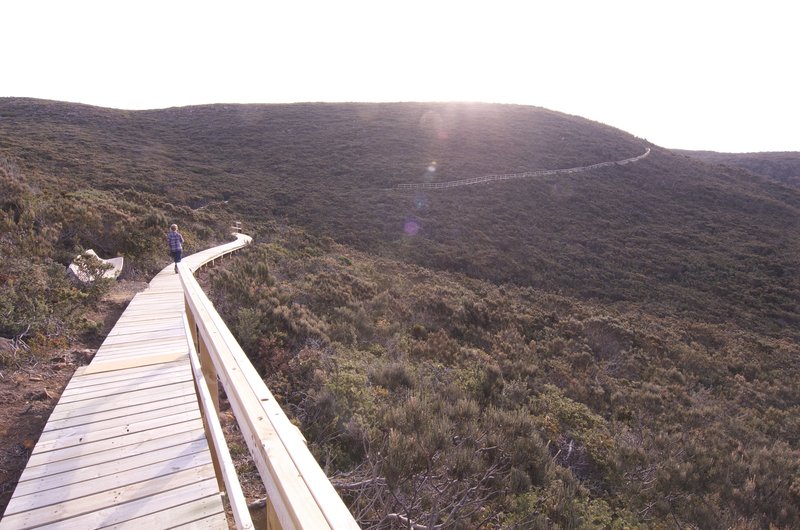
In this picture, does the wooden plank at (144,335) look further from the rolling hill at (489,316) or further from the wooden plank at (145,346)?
the rolling hill at (489,316)

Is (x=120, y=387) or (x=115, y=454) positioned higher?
(x=115, y=454)

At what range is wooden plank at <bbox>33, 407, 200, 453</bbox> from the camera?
3.04m

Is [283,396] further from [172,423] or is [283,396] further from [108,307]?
[108,307]

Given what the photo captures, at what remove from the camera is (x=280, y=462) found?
1418 mm

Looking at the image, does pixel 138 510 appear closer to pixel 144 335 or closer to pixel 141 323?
pixel 144 335

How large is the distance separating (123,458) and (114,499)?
1.49 feet

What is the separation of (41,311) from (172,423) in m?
3.74

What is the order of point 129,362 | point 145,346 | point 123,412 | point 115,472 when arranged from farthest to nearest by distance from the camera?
point 145,346 < point 129,362 < point 123,412 < point 115,472

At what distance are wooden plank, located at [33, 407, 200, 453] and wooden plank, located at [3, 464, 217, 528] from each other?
610mm

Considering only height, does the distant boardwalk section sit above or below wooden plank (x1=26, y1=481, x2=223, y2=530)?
above

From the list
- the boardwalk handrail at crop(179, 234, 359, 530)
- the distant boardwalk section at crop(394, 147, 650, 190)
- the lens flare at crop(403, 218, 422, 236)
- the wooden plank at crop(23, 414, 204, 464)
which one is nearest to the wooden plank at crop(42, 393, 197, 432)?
the wooden plank at crop(23, 414, 204, 464)

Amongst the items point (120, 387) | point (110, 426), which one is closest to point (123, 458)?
point (110, 426)

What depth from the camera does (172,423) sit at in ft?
11.1

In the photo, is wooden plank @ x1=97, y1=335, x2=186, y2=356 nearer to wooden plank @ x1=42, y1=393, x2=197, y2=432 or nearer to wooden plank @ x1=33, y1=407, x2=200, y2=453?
wooden plank @ x1=42, y1=393, x2=197, y2=432
